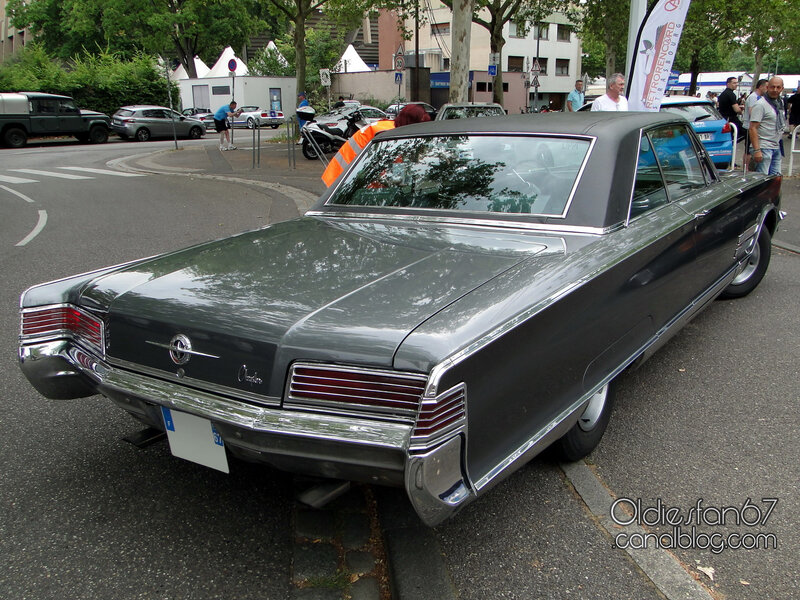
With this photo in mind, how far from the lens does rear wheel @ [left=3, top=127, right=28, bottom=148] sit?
82.0ft

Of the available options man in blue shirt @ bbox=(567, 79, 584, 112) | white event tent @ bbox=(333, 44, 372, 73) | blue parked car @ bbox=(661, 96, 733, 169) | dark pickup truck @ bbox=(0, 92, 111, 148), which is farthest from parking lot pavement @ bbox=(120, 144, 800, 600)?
white event tent @ bbox=(333, 44, 372, 73)

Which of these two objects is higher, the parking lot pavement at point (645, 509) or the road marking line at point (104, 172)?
the road marking line at point (104, 172)

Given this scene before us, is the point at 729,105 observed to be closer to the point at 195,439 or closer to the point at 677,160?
the point at 677,160

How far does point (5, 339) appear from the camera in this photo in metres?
4.66

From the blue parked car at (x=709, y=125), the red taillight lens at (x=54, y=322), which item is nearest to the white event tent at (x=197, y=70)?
the blue parked car at (x=709, y=125)

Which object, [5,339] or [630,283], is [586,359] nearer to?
Result: [630,283]

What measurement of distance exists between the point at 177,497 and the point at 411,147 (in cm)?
217

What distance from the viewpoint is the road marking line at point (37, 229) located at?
8320mm

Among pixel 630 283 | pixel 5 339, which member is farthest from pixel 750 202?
pixel 5 339

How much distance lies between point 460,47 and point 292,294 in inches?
564

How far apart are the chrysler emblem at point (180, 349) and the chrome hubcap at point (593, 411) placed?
1692 millimetres

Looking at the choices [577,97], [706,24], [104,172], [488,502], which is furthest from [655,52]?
[706,24]

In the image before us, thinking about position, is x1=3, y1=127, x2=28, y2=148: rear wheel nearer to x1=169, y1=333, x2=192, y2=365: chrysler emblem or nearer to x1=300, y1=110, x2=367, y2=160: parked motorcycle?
x1=300, y1=110, x2=367, y2=160: parked motorcycle

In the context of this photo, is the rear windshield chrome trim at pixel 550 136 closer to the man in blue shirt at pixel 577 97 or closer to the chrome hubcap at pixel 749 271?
the chrome hubcap at pixel 749 271
